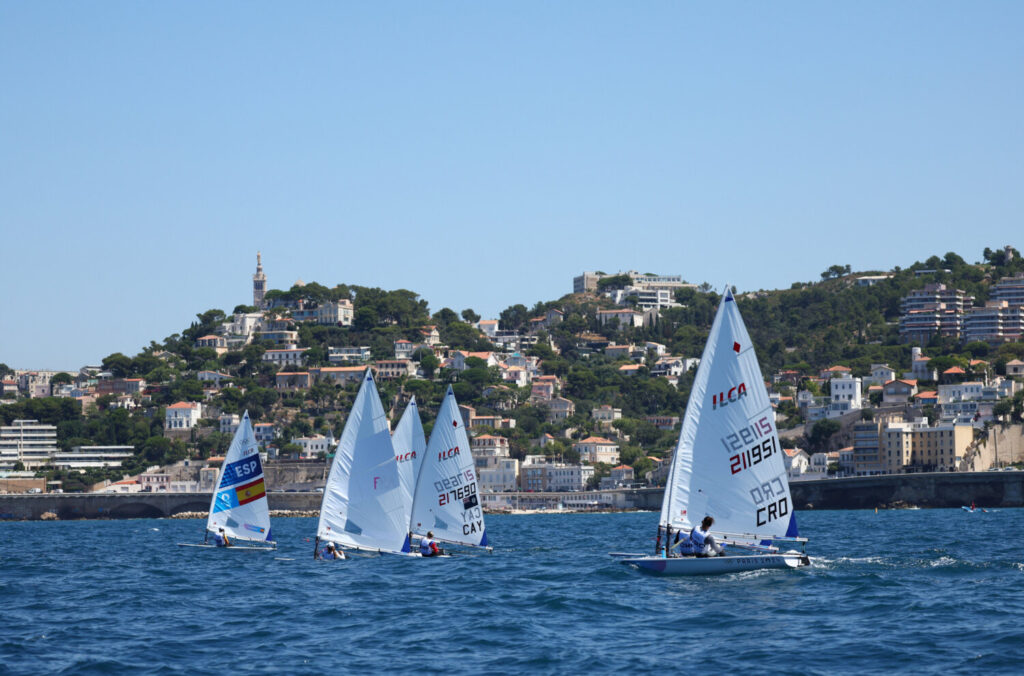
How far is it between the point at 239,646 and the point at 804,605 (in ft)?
37.8

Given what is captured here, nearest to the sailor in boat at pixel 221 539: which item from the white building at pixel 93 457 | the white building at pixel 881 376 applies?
the white building at pixel 93 457

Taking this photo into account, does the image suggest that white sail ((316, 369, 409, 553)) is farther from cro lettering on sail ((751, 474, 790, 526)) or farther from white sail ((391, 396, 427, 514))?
cro lettering on sail ((751, 474, 790, 526))

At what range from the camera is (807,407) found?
182 metres

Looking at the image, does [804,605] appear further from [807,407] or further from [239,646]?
[807,407]

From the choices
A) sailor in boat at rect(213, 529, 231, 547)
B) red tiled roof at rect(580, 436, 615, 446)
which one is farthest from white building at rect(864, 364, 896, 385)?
sailor in boat at rect(213, 529, 231, 547)

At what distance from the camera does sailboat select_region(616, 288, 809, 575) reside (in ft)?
106

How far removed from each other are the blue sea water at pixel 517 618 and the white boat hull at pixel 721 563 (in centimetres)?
35

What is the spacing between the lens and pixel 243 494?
5034 cm

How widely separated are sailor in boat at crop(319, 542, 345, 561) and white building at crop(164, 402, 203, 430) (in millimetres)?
157646

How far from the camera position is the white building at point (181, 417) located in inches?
7731

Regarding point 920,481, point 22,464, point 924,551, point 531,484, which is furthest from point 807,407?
point 924,551

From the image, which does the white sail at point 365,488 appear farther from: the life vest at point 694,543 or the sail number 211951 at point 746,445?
the sail number 211951 at point 746,445

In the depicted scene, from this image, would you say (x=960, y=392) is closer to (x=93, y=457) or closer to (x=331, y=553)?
(x=93, y=457)

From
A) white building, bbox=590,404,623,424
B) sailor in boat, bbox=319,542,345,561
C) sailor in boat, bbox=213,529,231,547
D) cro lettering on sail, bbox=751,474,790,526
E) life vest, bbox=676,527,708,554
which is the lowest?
sailor in boat, bbox=213,529,231,547
